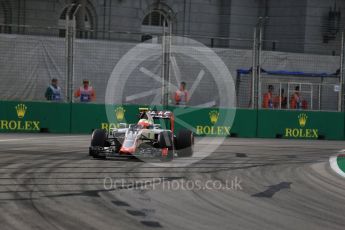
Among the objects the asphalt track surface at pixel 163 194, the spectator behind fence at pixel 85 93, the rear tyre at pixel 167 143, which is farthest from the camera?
the spectator behind fence at pixel 85 93

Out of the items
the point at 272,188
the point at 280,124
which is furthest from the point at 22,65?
the point at 272,188

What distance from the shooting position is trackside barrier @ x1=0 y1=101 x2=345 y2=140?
835 inches

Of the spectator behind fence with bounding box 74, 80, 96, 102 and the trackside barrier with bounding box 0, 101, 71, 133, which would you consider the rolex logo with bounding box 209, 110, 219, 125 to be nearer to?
the spectator behind fence with bounding box 74, 80, 96, 102

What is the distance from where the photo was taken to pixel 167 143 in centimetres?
1396

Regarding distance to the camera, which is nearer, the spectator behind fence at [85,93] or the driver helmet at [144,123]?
the driver helmet at [144,123]

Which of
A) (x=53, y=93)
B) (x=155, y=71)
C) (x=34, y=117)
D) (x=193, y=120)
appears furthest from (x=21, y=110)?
(x=155, y=71)

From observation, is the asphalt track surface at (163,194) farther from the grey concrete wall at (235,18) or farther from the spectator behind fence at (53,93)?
the grey concrete wall at (235,18)

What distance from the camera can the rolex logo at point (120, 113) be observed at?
22031mm

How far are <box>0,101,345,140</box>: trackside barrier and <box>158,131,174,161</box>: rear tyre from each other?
7931 mm

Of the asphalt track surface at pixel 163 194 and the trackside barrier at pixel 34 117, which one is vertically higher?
the trackside barrier at pixel 34 117

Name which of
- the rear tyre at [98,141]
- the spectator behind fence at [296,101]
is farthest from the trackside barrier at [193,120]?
the rear tyre at [98,141]

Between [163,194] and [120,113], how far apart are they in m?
13.1

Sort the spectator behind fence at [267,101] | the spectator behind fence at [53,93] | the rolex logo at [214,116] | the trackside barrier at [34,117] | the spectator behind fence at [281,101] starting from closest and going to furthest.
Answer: the trackside barrier at [34,117]
the spectator behind fence at [53,93]
the rolex logo at [214,116]
the spectator behind fence at [267,101]
the spectator behind fence at [281,101]

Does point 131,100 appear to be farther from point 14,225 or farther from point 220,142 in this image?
point 14,225
